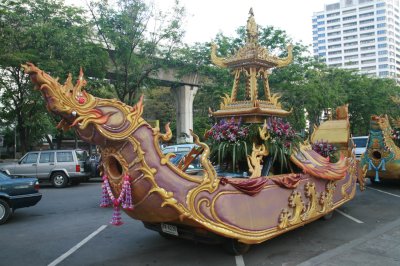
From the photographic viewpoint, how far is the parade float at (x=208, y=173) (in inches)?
161

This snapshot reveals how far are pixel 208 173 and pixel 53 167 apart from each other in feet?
39.5

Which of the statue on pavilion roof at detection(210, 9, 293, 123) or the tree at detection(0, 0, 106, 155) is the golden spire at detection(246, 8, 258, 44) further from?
the tree at detection(0, 0, 106, 155)

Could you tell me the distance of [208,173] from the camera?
4.74 m

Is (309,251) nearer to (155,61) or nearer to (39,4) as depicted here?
(155,61)

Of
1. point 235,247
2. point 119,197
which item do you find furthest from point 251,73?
point 119,197

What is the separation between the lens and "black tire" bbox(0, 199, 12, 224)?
812 cm

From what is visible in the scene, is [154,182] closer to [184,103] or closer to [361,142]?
[361,142]

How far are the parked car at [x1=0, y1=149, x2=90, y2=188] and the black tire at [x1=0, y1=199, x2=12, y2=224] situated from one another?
6.71 meters

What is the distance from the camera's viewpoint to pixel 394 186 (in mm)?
12695

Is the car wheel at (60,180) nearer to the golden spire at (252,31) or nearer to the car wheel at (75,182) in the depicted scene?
the car wheel at (75,182)

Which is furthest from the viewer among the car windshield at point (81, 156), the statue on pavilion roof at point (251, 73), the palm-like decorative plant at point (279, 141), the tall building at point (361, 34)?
the tall building at point (361, 34)

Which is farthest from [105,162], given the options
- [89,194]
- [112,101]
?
[89,194]

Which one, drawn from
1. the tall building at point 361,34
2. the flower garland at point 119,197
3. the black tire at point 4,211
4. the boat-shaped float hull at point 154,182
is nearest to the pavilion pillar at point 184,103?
the black tire at point 4,211

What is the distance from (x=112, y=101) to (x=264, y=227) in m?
2.87
